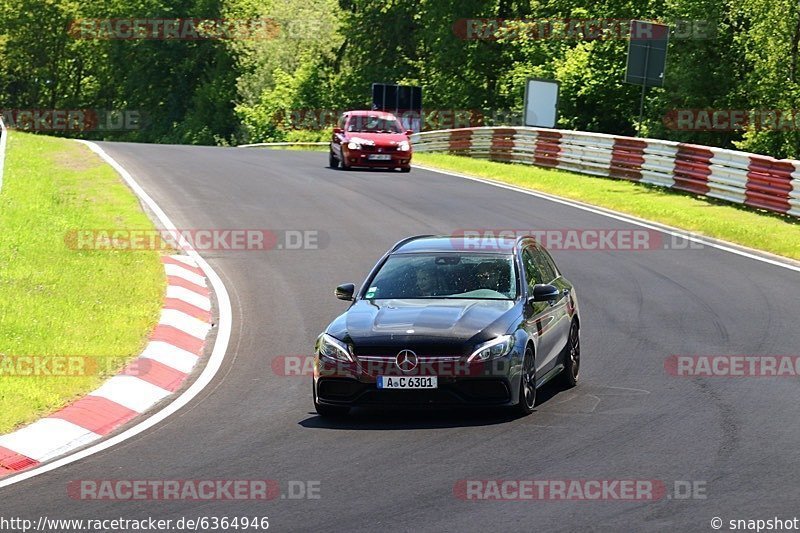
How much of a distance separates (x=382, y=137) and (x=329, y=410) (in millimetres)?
24022

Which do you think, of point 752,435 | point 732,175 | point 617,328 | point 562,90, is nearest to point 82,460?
point 752,435

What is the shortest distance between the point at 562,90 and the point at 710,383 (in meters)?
37.1

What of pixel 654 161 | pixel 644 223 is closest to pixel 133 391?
pixel 644 223

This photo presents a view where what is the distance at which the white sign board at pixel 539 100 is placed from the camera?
41812 mm

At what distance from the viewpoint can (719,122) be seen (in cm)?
4059

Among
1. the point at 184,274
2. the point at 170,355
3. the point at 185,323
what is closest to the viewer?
the point at 170,355

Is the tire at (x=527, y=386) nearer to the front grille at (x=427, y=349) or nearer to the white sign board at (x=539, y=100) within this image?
the front grille at (x=427, y=349)

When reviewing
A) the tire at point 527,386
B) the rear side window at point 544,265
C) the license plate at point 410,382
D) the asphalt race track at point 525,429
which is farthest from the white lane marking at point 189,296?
the tire at point 527,386

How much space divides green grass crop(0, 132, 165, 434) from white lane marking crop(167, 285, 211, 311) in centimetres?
16

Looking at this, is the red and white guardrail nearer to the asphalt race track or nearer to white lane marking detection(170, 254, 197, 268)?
the asphalt race track

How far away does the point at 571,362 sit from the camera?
12203 millimetres

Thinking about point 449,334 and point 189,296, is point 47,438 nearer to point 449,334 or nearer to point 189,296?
point 449,334

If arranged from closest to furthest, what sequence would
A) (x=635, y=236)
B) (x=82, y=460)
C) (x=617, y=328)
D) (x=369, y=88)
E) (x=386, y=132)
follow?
(x=82, y=460) → (x=617, y=328) → (x=635, y=236) → (x=386, y=132) → (x=369, y=88)

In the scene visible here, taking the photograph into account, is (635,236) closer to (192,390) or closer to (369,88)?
(192,390)
